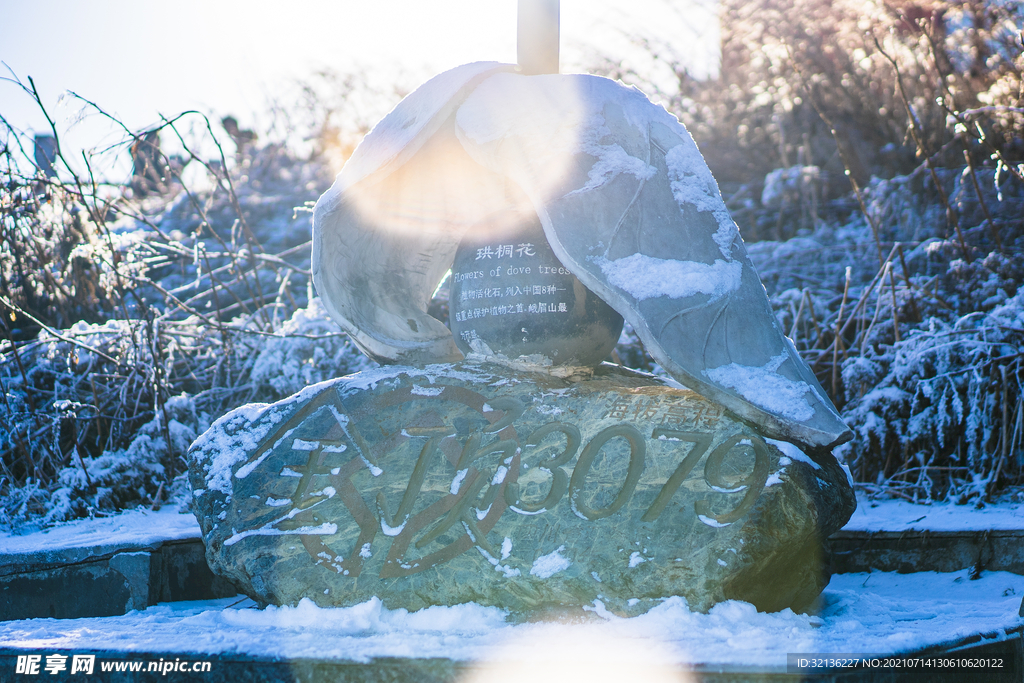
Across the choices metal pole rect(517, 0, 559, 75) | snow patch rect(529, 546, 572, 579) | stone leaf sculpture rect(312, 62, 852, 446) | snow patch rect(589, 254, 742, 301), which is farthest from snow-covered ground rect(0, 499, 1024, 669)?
metal pole rect(517, 0, 559, 75)

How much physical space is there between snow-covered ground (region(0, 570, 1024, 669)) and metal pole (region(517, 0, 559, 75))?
6.98ft

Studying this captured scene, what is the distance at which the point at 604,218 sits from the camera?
Result: 2.68m

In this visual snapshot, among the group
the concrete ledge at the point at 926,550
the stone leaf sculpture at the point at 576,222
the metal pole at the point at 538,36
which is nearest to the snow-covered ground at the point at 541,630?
the concrete ledge at the point at 926,550

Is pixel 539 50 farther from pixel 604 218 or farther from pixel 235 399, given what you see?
pixel 235 399

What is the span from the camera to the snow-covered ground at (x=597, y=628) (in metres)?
1.86

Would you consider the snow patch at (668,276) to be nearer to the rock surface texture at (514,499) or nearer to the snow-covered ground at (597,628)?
the rock surface texture at (514,499)

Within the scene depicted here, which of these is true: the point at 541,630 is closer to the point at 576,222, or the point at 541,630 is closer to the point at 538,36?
the point at 576,222

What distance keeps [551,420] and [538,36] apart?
63.3 inches

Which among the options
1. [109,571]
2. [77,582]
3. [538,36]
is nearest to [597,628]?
[109,571]

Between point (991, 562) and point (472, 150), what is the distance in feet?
7.98

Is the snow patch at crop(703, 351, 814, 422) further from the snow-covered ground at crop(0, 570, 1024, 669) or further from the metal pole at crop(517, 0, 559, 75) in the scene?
the metal pole at crop(517, 0, 559, 75)

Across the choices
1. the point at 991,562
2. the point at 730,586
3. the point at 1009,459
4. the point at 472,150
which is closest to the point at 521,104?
the point at 472,150

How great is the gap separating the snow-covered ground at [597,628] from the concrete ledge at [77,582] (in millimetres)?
46

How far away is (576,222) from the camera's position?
8.75 ft
